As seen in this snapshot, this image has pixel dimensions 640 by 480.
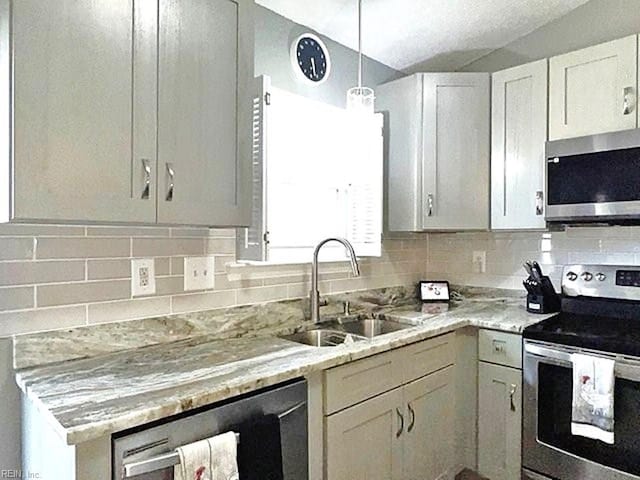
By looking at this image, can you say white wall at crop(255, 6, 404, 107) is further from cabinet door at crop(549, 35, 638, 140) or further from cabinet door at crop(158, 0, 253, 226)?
cabinet door at crop(549, 35, 638, 140)

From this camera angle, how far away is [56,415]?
42.6 inches

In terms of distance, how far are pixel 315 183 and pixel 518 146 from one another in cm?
114

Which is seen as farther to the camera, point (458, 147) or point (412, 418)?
point (458, 147)

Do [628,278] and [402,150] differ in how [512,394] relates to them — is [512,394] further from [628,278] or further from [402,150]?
[402,150]

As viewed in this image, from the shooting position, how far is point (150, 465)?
1133 millimetres

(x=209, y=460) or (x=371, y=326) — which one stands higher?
(x=371, y=326)

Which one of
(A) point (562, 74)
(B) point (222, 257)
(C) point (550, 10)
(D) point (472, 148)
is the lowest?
(B) point (222, 257)

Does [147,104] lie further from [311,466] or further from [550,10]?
[550,10]

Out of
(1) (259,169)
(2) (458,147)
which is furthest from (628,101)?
(1) (259,169)

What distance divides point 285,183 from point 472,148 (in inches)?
44.8

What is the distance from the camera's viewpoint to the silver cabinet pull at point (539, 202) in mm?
2460

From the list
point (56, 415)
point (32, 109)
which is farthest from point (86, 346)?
point (32, 109)

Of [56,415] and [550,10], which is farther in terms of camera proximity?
[550,10]

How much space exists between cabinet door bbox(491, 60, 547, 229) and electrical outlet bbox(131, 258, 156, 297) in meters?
1.88
